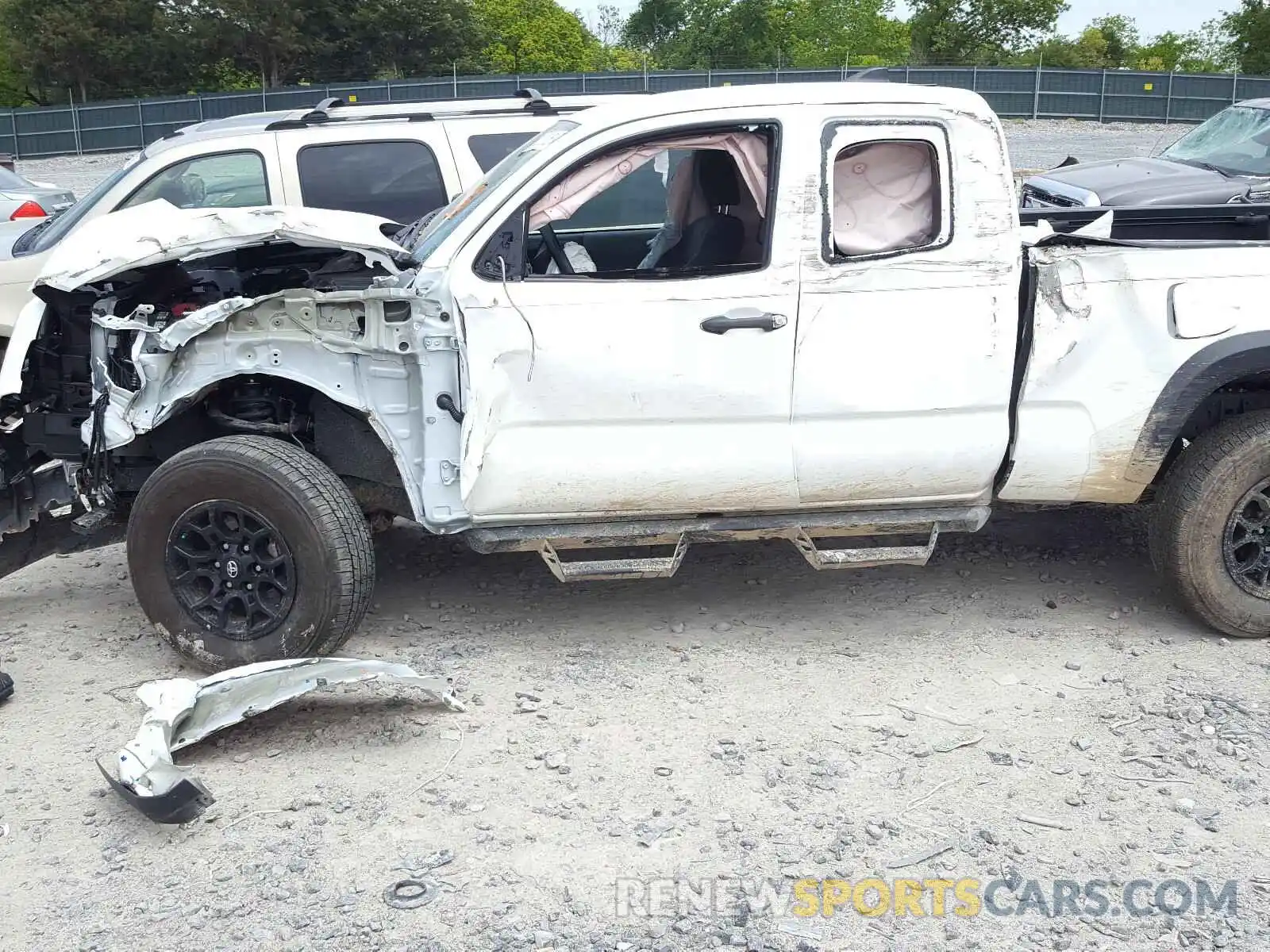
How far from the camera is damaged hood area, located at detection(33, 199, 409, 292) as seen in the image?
460cm

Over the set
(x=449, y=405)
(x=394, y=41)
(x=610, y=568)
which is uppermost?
(x=394, y=41)

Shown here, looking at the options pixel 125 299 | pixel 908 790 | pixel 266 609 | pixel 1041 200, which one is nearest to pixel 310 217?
pixel 125 299

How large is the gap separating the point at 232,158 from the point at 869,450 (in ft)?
15.2

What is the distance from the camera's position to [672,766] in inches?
162

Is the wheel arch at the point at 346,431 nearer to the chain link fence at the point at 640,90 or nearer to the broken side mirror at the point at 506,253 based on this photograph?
the broken side mirror at the point at 506,253

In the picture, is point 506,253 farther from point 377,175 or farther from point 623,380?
point 377,175

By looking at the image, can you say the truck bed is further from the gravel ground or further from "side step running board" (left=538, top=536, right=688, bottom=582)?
the gravel ground

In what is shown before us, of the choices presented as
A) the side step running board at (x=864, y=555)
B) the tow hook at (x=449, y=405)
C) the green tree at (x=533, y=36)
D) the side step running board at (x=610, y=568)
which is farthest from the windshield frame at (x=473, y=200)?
the green tree at (x=533, y=36)

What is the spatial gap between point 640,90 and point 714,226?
2818cm

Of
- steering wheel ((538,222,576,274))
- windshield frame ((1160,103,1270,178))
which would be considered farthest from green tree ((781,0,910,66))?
steering wheel ((538,222,576,274))

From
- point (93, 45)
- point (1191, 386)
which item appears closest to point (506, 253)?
point (1191, 386)

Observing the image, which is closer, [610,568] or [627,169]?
[627,169]

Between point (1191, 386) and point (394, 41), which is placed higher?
point (394, 41)

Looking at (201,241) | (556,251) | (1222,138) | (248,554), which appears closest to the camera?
(201,241)
